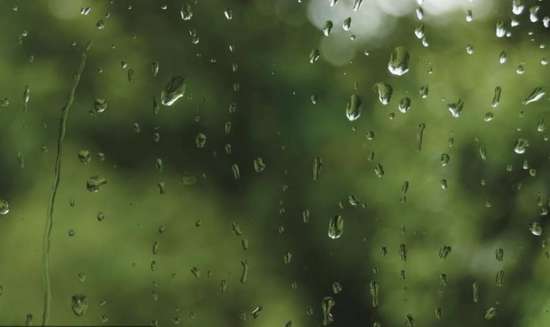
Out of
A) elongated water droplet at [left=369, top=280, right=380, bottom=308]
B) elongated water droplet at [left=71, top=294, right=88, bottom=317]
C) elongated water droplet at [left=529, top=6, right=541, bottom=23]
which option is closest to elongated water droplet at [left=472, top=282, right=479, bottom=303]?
elongated water droplet at [left=369, top=280, right=380, bottom=308]

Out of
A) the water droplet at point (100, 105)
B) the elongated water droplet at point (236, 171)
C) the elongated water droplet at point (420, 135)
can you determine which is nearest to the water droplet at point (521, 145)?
the elongated water droplet at point (420, 135)

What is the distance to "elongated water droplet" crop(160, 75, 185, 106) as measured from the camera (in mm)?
828

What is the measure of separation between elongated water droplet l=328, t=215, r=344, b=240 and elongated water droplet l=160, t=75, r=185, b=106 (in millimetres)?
227

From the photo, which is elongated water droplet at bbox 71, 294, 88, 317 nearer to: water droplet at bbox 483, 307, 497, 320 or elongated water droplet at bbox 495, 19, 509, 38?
water droplet at bbox 483, 307, 497, 320

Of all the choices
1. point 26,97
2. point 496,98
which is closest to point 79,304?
point 26,97

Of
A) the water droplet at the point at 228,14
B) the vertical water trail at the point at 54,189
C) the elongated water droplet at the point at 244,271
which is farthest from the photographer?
the water droplet at the point at 228,14

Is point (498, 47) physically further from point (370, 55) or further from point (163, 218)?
point (163, 218)

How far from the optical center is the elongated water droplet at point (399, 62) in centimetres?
89

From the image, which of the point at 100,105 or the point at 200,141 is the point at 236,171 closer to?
the point at 200,141

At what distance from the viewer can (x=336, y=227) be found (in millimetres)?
837

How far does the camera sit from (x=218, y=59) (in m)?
0.89

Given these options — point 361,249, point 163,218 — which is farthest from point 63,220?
point 361,249

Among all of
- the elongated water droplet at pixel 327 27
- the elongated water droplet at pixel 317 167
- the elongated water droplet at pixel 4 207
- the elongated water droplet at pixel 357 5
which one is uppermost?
the elongated water droplet at pixel 357 5

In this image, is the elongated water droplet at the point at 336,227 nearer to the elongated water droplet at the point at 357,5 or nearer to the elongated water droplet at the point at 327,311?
the elongated water droplet at the point at 327,311
